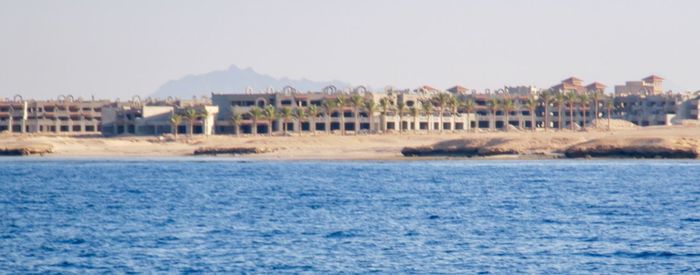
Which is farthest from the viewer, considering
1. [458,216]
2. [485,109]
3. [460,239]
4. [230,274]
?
[485,109]

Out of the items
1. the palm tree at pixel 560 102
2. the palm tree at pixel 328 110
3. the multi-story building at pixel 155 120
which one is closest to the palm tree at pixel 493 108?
the palm tree at pixel 560 102

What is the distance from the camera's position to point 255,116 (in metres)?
168

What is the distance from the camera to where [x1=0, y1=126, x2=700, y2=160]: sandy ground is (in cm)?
12200

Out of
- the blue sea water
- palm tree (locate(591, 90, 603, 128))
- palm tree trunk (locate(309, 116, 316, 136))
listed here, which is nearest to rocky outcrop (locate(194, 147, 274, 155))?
the blue sea water

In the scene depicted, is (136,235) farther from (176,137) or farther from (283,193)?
(176,137)

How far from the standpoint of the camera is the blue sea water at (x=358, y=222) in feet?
137

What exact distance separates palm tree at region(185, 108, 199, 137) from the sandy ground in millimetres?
9113

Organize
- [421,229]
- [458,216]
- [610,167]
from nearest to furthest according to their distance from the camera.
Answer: [421,229], [458,216], [610,167]

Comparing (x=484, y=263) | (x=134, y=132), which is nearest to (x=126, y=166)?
(x=134, y=132)

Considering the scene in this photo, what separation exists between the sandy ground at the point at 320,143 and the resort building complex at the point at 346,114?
14.3 meters

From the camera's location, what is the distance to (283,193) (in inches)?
2963

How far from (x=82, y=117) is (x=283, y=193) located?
128 metres

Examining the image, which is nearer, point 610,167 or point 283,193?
point 283,193

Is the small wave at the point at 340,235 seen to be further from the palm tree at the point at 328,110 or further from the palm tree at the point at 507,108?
the palm tree at the point at 507,108
